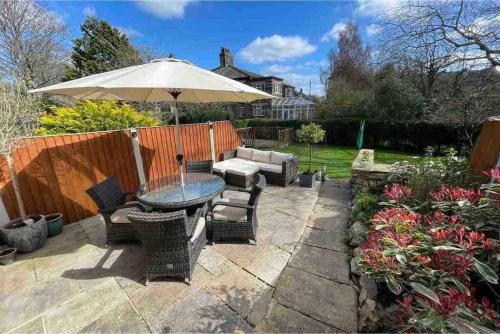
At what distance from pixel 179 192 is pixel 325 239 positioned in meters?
2.43

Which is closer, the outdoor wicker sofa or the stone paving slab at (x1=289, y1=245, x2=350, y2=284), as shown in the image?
the stone paving slab at (x1=289, y1=245, x2=350, y2=284)

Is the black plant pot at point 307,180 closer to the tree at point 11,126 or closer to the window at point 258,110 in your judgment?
the tree at point 11,126

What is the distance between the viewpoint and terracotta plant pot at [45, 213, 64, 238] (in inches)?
148

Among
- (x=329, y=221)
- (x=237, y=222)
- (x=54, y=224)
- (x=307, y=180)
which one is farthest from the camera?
(x=307, y=180)

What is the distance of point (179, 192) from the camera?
337 centimetres

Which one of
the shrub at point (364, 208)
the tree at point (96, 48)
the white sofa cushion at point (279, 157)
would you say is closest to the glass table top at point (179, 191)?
the shrub at point (364, 208)

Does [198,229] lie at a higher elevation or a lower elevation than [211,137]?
lower

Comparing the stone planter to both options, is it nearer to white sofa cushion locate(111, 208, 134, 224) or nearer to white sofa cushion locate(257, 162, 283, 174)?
white sofa cushion locate(111, 208, 134, 224)

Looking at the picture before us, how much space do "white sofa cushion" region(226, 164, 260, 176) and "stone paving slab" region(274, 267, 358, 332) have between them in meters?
3.19

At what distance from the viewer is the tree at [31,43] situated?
11.2 metres

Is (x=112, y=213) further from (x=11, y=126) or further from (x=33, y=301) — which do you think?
(x=11, y=126)

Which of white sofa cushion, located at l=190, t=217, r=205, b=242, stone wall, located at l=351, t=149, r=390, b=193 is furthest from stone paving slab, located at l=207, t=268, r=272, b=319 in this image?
stone wall, located at l=351, t=149, r=390, b=193

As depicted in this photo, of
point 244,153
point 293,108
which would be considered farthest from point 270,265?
point 293,108

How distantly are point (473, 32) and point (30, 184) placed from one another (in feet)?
45.5
